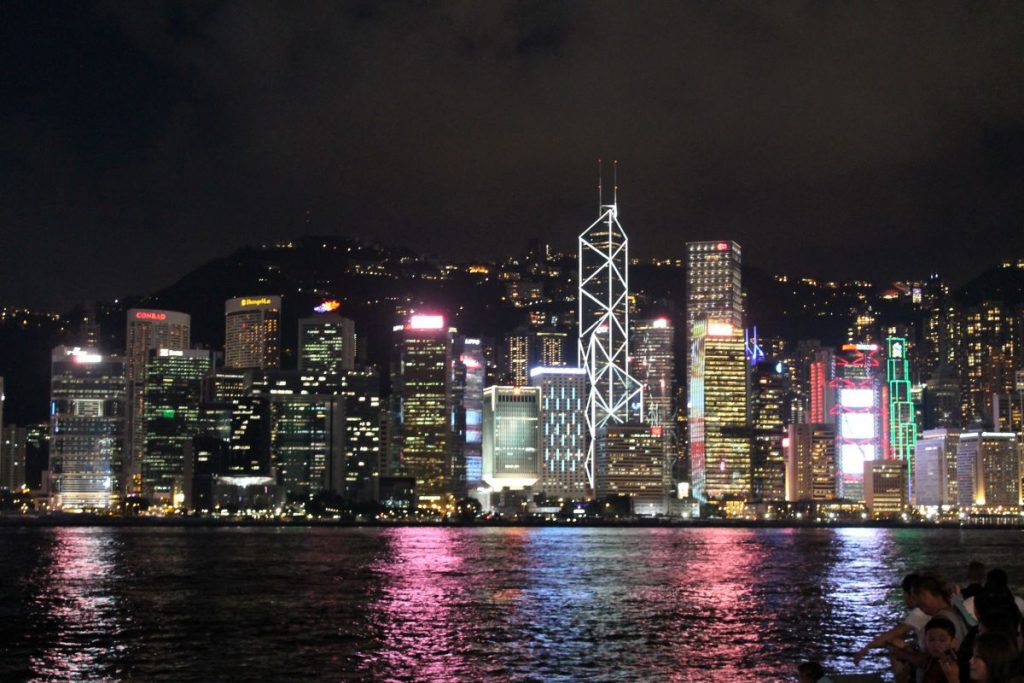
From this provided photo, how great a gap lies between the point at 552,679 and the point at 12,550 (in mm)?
93627

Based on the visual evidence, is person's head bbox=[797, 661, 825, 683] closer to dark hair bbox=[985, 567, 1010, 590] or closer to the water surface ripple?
dark hair bbox=[985, 567, 1010, 590]

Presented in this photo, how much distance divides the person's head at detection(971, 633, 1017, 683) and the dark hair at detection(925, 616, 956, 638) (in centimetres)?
88

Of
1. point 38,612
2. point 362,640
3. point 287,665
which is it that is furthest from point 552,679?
point 38,612

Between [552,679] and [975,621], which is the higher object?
[975,621]

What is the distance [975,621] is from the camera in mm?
14430

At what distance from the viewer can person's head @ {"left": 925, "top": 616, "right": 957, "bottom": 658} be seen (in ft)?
41.2

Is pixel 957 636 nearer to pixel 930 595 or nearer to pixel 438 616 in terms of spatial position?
pixel 930 595

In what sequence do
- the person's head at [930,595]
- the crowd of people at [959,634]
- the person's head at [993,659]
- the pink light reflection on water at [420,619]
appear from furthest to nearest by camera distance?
the pink light reflection on water at [420,619], the person's head at [930,595], the crowd of people at [959,634], the person's head at [993,659]

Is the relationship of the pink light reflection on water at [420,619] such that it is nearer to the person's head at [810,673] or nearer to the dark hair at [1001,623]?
the person's head at [810,673]

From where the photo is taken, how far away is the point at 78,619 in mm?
49188

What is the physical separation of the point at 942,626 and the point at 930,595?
4.51 ft

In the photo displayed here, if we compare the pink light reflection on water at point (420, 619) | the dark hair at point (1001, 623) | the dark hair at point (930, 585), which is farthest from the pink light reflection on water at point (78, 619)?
the dark hair at point (1001, 623)

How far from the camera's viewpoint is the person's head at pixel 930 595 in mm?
13992

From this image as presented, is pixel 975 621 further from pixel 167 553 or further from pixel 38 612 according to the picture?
pixel 167 553
